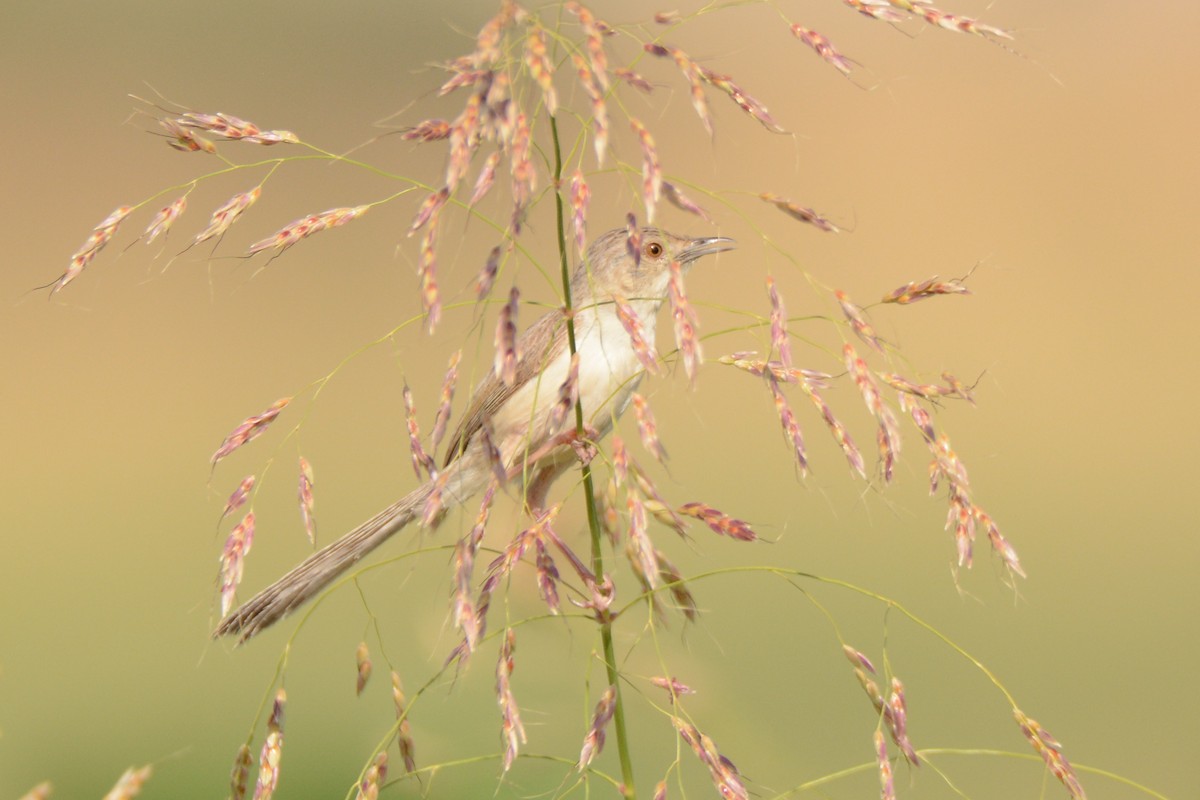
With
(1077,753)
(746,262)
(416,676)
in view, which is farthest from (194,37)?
(1077,753)

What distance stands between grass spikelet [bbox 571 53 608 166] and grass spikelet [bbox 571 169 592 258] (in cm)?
7

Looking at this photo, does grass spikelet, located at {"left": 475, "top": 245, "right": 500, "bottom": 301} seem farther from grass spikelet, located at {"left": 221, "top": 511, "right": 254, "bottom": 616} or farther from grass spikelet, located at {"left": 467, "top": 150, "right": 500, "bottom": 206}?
grass spikelet, located at {"left": 221, "top": 511, "right": 254, "bottom": 616}

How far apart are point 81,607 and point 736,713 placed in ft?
16.1

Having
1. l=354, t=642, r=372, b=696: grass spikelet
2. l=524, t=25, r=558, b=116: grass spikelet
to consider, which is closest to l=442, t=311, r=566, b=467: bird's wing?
l=354, t=642, r=372, b=696: grass spikelet

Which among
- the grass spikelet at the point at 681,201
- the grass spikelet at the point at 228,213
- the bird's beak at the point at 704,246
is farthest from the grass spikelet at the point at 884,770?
the bird's beak at the point at 704,246

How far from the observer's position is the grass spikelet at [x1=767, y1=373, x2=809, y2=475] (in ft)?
4.05

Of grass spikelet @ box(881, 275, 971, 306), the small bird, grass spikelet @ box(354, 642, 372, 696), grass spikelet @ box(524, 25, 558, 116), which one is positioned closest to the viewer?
grass spikelet @ box(524, 25, 558, 116)

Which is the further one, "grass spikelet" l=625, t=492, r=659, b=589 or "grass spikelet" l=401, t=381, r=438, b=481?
"grass spikelet" l=401, t=381, r=438, b=481

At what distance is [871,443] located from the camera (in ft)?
23.0

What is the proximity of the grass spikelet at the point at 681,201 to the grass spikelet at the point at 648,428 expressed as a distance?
7.2 inches

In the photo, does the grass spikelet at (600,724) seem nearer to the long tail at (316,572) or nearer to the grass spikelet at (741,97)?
the long tail at (316,572)

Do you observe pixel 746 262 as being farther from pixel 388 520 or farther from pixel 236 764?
pixel 236 764

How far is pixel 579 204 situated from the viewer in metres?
1.16

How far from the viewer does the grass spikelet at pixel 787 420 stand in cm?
124
